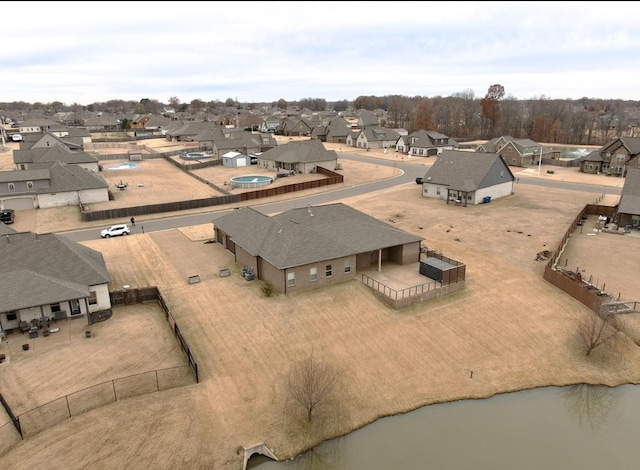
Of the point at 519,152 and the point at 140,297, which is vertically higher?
the point at 519,152

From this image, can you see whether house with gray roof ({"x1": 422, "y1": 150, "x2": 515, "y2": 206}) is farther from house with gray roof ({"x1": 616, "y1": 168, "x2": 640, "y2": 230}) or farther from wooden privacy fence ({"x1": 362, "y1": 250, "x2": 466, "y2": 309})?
wooden privacy fence ({"x1": 362, "y1": 250, "x2": 466, "y2": 309})

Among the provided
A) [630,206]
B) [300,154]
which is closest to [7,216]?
[300,154]

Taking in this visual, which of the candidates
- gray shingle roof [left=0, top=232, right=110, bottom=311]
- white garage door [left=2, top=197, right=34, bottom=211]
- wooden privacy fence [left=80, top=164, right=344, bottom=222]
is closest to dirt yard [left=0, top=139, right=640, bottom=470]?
gray shingle roof [left=0, top=232, right=110, bottom=311]

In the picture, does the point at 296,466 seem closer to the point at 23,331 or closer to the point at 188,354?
the point at 188,354

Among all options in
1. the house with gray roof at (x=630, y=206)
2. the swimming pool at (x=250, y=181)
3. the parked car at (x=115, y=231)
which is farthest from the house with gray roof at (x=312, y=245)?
the swimming pool at (x=250, y=181)

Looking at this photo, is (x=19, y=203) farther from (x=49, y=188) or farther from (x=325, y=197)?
(x=325, y=197)
